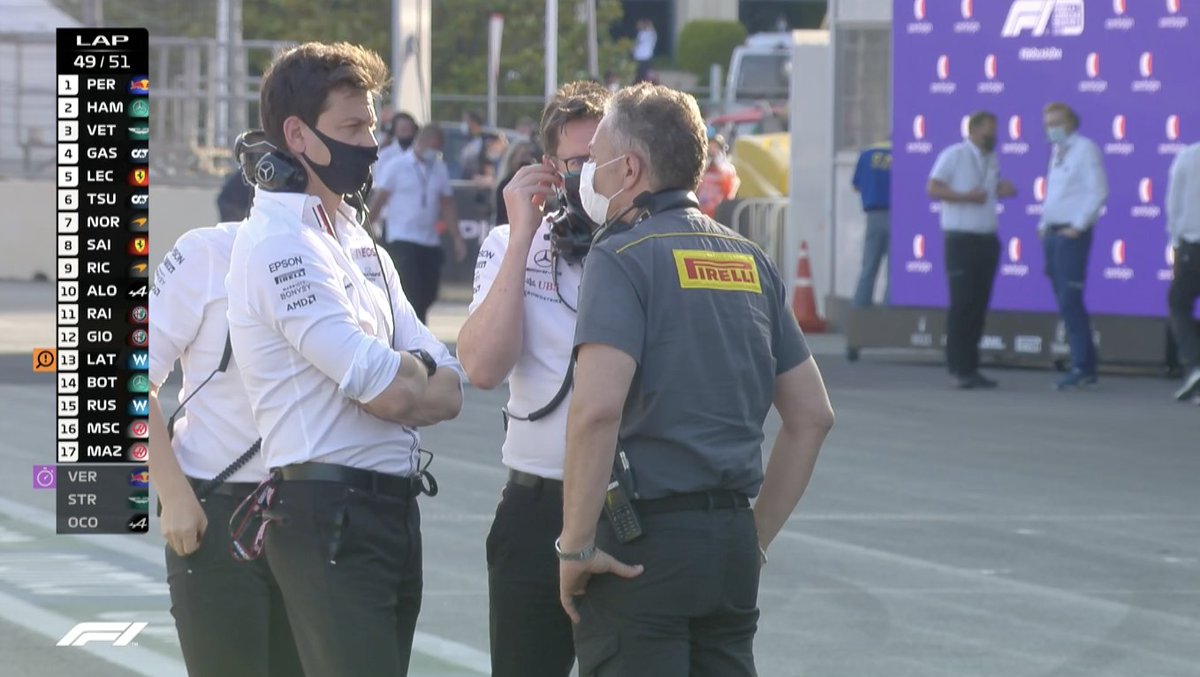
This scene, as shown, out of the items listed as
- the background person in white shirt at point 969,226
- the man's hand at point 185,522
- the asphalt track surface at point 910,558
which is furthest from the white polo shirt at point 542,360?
the background person in white shirt at point 969,226

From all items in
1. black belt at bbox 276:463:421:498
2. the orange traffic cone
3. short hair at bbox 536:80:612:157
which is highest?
short hair at bbox 536:80:612:157

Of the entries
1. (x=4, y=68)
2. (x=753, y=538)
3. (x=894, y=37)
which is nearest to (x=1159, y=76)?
(x=894, y=37)

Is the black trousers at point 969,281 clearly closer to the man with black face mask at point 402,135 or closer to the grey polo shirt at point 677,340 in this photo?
the man with black face mask at point 402,135

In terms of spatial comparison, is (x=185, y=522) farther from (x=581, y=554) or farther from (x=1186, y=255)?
(x=1186, y=255)

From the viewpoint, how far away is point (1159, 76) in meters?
16.1

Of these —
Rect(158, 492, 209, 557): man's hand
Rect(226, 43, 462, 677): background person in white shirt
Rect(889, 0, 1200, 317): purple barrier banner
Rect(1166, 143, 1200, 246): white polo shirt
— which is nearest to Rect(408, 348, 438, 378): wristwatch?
Rect(226, 43, 462, 677): background person in white shirt

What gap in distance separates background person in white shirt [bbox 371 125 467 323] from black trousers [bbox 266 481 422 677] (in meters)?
12.4

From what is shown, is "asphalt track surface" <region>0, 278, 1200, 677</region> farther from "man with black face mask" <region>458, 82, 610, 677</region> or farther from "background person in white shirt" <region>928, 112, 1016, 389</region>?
"man with black face mask" <region>458, 82, 610, 677</region>

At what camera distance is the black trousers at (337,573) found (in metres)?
4.01

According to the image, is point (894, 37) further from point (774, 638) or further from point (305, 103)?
point (305, 103)

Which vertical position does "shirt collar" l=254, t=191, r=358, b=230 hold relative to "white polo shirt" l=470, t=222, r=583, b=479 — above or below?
above

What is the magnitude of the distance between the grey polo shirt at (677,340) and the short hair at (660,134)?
0.08 meters

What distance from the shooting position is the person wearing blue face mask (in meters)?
15.2

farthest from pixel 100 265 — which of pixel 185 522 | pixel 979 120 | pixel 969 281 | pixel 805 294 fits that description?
pixel 805 294
